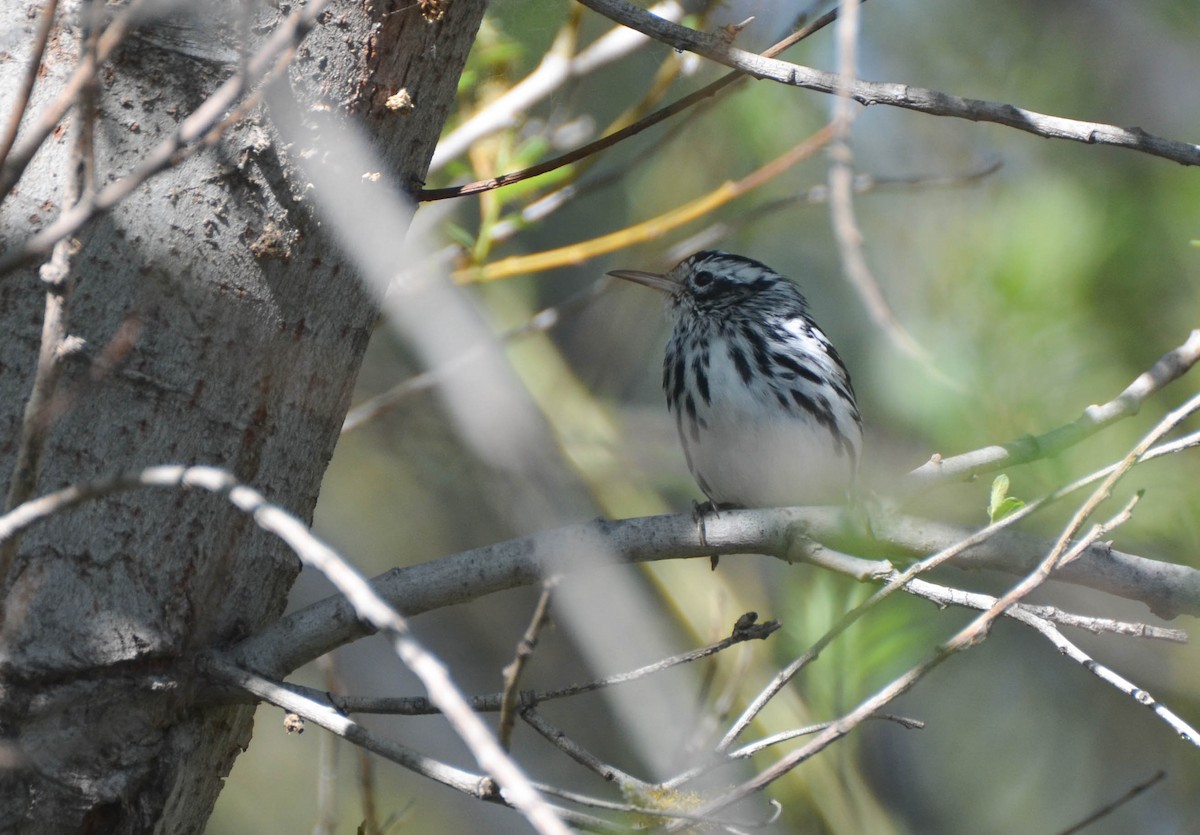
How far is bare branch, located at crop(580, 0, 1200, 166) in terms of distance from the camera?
1.95m

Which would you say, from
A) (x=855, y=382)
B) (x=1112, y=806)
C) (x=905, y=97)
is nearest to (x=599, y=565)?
(x=905, y=97)

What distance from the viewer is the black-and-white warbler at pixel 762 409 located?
12.7ft

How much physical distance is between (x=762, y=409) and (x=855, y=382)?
292cm

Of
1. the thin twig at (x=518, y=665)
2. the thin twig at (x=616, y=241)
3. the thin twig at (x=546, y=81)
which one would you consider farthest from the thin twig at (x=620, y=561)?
the thin twig at (x=546, y=81)

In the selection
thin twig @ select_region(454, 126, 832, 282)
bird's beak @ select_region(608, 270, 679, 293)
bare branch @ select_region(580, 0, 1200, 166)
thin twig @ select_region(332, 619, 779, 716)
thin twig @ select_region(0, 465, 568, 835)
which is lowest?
thin twig @ select_region(0, 465, 568, 835)

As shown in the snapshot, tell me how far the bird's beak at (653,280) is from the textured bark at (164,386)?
240cm

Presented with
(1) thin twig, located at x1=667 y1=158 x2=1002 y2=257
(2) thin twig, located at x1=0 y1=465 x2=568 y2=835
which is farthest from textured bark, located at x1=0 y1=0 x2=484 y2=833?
(1) thin twig, located at x1=667 y1=158 x2=1002 y2=257

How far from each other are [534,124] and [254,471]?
2.74m

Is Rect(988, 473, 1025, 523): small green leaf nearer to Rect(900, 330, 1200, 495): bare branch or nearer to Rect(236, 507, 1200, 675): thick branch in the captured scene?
Rect(236, 507, 1200, 675): thick branch

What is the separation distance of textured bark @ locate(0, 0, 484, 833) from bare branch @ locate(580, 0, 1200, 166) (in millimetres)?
419

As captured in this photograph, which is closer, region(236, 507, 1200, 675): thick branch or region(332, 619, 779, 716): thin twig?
region(332, 619, 779, 716): thin twig

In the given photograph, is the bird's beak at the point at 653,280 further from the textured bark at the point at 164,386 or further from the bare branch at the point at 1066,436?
the textured bark at the point at 164,386

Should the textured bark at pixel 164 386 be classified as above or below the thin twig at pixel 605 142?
below

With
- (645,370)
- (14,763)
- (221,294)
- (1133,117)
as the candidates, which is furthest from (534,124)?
(1133,117)
